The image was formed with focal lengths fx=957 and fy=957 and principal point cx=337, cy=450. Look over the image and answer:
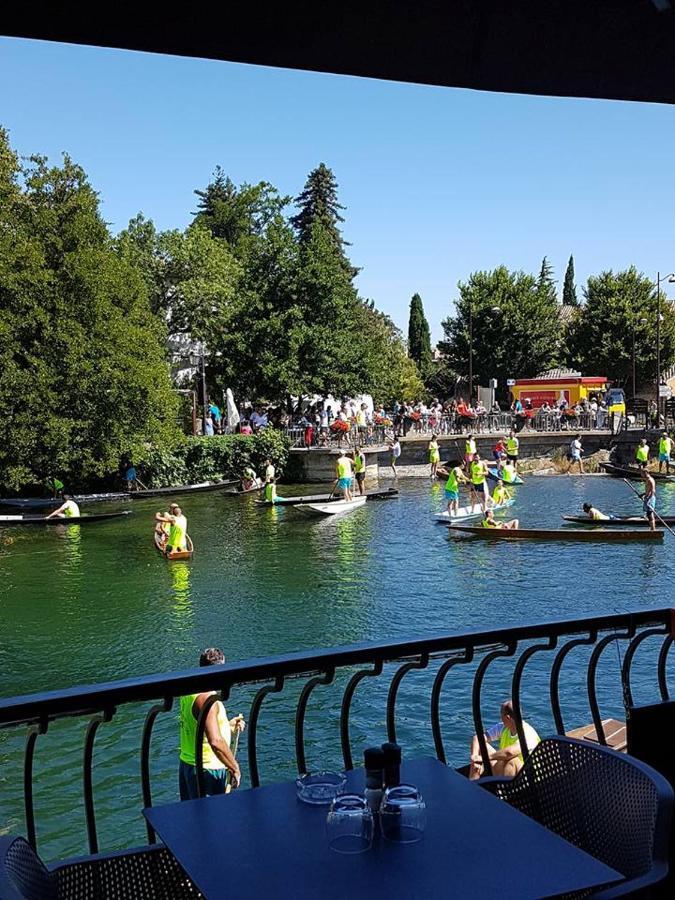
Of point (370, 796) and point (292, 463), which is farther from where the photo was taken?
point (292, 463)

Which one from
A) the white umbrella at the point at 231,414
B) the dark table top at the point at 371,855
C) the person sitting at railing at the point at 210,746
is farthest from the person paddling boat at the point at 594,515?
the dark table top at the point at 371,855

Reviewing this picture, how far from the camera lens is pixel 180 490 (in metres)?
40.8

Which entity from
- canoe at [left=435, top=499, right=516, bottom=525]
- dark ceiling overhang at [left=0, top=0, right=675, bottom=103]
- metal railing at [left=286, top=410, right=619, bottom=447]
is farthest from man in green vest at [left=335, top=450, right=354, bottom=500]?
dark ceiling overhang at [left=0, top=0, right=675, bottom=103]

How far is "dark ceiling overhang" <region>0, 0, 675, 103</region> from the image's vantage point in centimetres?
274

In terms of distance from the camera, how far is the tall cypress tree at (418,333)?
3519 inches

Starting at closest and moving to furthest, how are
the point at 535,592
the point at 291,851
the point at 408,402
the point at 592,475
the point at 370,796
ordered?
the point at 291,851, the point at 370,796, the point at 535,592, the point at 592,475, the point at 408,402

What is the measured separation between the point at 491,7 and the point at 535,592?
18117mm

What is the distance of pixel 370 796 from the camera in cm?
261

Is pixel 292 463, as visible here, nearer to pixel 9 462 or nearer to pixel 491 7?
pixel 9 462

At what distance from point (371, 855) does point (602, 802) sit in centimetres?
80

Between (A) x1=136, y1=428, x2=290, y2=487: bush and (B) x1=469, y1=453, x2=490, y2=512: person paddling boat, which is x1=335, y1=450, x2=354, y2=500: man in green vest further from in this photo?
(A) x1=136, y1=428, x2=290, y2=487: bush

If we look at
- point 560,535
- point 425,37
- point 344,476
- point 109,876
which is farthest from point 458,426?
point 109,876

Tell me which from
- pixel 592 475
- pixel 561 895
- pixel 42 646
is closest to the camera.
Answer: pixel 561 895

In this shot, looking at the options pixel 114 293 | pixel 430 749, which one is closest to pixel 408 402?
pixel 114 293
